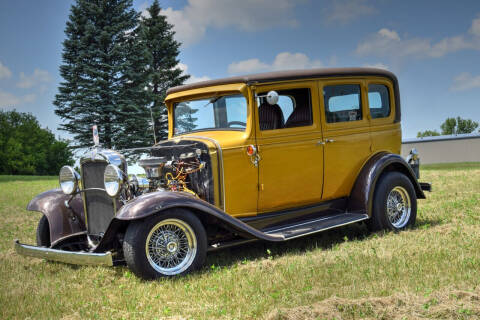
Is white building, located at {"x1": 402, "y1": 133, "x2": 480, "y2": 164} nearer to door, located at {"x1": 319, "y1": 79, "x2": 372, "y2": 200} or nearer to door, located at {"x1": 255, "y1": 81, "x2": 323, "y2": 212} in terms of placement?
door, located at {"x1": 319, "y1": 79, "x2": 372, "y2": 200}

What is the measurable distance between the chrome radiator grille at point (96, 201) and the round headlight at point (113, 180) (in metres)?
0.37

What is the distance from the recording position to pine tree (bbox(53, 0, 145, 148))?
2745cm

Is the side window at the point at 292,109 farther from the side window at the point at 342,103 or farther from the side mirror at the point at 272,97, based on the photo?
the side mirror at the point at 272,97

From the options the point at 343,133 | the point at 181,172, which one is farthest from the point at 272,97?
the point at 343,133

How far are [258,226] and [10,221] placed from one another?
6456 mm

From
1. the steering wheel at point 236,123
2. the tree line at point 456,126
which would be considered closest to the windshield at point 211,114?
the steering wheel at point 236,123

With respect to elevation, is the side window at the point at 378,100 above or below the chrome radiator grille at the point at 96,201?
above

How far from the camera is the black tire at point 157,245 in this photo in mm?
4195

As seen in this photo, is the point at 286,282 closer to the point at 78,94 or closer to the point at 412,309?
the point at 412,309

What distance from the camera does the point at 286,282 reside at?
4.09 metres

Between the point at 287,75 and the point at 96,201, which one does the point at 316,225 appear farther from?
the point at 96,201

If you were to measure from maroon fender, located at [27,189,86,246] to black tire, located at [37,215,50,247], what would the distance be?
17cm

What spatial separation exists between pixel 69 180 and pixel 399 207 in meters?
4.58

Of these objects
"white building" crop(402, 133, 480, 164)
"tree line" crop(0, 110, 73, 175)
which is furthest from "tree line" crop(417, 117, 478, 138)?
"tree line" crop(0, 110, 73, 175)
